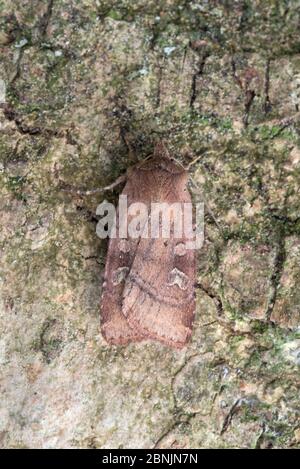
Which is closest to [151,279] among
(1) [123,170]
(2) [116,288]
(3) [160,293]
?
(3) [160,293]

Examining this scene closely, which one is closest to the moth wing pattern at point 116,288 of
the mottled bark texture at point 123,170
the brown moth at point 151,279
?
the brown moth at point 151,279

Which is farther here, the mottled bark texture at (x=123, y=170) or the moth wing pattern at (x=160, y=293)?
the mottled bark texture at (x=123, y=170)

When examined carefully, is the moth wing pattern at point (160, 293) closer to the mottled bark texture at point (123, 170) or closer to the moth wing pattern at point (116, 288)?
the moth wing pattern at point (116, 288)

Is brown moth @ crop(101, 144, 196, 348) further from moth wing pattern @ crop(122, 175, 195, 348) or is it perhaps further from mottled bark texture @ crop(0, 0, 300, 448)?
mottled bark texture @ crop(0, 0, 300, 448)

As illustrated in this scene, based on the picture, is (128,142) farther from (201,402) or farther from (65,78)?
(201,402)

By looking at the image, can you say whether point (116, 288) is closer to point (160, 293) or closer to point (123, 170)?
point (160, 293)

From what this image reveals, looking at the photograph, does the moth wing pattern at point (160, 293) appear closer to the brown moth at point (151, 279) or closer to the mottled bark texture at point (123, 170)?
the brown moth at point (151, 279)

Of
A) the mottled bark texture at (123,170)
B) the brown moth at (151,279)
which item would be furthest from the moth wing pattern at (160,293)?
Answer: the mottled bark texture at (123,170)
